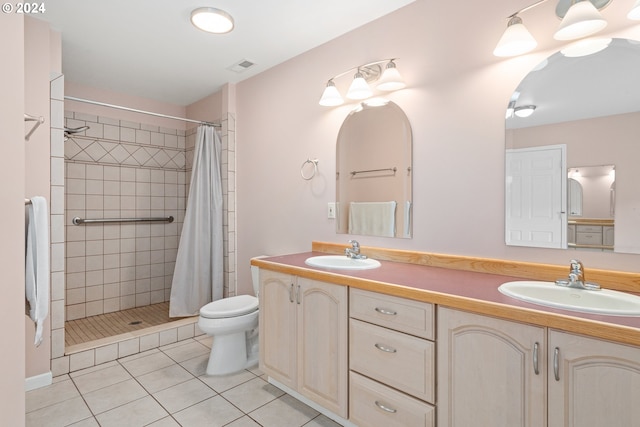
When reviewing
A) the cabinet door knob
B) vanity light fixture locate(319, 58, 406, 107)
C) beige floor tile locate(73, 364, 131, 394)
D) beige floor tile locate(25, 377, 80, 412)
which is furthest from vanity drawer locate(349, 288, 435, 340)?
beige floor tile locate(25, 377, 80, 412)

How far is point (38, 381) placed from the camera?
204 cm

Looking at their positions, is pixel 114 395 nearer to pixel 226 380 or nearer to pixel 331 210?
pixel 226 380

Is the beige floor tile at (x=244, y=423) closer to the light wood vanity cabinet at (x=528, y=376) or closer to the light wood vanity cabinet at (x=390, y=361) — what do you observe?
the light wood vanity cabinet at (x=390, y=361)

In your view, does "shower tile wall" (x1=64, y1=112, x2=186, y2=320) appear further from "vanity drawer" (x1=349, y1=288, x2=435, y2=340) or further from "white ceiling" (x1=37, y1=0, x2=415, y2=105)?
"vanity drawer" (x1=349, y1=288, x2=435, y2=340)

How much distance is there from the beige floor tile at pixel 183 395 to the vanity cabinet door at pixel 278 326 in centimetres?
40

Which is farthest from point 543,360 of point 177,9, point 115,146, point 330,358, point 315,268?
point 115,146

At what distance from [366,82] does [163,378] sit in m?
2.37

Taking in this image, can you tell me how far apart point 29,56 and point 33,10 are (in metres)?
0.30

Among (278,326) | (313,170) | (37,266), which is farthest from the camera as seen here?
(313,170)

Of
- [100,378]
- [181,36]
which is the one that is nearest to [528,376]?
[100,378]

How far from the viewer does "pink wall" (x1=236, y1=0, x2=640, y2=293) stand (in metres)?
1.54

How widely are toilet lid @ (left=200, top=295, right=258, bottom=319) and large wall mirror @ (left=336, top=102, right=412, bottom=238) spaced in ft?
2.80

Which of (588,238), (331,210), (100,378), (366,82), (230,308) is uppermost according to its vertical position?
(366,82)

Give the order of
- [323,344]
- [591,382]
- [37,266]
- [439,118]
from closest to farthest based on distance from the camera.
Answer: [591,382]
[37,266]
[323,344]
[439,118]
